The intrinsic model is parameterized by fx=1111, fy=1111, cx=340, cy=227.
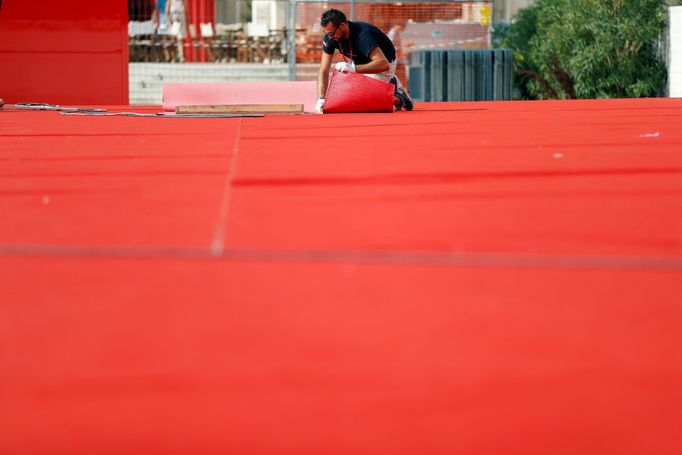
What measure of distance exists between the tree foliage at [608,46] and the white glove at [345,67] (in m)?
4.79

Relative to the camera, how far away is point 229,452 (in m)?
1.01

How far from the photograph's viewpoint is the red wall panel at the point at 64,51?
990 centimetres

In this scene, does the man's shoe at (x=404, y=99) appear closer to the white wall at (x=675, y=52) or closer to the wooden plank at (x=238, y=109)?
the wooden plank at (x=238, y=109)

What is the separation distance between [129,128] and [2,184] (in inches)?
100

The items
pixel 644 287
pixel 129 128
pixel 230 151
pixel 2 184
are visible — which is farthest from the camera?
pixel 129 128

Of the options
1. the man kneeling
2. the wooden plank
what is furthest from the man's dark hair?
the wooden plank

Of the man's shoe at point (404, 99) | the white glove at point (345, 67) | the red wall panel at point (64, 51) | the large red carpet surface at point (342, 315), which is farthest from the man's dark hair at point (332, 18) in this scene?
the red wall panel at point (64, 51)

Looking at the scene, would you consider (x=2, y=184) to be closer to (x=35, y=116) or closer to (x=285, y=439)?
(x=285, y=439)

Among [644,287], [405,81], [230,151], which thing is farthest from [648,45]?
[644,287]

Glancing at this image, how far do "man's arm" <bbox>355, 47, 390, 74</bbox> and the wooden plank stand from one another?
44 centimetres

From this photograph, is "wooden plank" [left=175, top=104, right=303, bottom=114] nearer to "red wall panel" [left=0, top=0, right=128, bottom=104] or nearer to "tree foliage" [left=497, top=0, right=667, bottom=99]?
"red wall panel" [left=0, top=0, right=128, bottom=104]

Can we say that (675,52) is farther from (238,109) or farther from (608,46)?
(238,109)

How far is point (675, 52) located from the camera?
10.6 meters

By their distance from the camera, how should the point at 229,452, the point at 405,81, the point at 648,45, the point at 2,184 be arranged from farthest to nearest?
the point at 405,81, the point at 648,45, the point at 2,184, the point at 229,452
